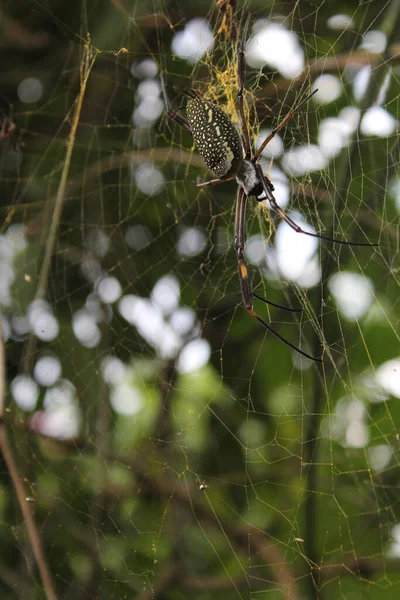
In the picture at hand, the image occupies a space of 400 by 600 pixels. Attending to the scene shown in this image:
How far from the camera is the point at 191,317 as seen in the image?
42.3 inches

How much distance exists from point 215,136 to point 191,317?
0.44 meters

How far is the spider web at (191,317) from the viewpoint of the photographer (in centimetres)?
77

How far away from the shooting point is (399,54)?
2.39ft

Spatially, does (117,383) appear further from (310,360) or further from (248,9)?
(248,9)

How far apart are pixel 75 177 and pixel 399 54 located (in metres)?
0.80

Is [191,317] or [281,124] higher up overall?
[281,124]

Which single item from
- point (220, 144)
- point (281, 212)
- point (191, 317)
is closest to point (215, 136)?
point (220, 144)

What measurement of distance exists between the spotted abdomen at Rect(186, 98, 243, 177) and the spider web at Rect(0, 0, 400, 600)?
0.08 m

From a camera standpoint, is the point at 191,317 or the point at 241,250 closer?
the point at 241,250

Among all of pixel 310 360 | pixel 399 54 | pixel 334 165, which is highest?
pixel 399 54

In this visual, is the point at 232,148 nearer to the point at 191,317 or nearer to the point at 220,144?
the point at 220,144

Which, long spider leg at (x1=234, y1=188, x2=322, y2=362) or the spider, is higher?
the spider

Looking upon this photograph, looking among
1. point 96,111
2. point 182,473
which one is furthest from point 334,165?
point 96,111

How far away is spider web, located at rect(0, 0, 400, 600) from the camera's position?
77cm
